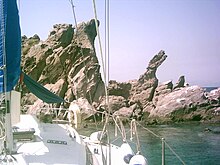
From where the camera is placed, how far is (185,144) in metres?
29.1

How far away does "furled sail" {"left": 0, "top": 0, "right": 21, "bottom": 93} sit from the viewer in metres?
6.07

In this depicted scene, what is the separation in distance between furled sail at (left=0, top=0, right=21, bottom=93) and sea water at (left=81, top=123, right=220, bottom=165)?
1005cm

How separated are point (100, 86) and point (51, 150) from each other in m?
44.7

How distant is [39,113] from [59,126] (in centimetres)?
129

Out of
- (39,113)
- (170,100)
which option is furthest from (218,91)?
(39,113)

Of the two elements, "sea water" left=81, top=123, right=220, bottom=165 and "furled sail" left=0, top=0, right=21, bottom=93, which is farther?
"sea water" left=81, top=123, right=220, bottom=165

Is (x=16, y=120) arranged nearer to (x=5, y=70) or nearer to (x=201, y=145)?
(x=5, y=70)

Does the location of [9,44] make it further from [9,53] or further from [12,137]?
[12,137]

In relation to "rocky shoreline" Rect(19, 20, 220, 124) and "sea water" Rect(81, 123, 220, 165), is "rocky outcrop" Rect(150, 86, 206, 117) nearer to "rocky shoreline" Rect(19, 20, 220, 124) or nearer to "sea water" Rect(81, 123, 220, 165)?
"rocky shoreline" Rect(19, 20, 220, 124)

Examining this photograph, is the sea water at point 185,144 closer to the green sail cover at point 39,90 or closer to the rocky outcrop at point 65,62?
the green sail cover at point 39,90

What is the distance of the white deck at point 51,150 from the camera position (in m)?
6.01

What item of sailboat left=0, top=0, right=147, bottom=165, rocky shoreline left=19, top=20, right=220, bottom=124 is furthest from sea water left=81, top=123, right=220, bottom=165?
sailboat left=0, top=0, right=147, bottom=165

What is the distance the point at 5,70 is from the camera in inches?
237

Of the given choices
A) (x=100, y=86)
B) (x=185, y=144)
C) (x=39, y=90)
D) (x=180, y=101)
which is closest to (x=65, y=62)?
(x=100, y=86)
